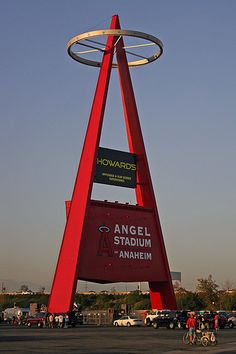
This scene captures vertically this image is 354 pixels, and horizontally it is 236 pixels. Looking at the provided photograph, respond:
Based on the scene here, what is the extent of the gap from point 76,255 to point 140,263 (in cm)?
718

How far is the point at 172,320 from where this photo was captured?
46.7 m

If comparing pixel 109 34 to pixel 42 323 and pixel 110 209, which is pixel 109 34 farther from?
pixel 42 323

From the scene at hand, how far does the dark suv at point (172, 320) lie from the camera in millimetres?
46750

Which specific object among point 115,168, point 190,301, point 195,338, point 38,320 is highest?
point 190,301

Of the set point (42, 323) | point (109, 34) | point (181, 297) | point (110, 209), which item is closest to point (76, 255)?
point (110, 209)

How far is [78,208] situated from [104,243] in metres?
3.57

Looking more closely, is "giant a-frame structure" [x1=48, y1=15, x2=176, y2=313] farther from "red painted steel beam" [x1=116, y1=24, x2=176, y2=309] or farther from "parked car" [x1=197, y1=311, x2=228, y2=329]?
"parked car" [x1=197, y1=311, x2=228, y2=329]

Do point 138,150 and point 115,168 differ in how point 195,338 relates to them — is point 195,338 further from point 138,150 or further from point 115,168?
point 138,150

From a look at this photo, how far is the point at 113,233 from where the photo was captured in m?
50.0

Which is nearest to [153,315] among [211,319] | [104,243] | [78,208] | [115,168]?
[211,319]

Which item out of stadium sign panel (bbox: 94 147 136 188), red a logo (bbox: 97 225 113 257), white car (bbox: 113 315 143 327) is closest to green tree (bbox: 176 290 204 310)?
white car (bbox: 113 315 143 327)

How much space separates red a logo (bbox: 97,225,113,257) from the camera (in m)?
48.9

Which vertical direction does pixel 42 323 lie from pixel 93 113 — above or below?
below

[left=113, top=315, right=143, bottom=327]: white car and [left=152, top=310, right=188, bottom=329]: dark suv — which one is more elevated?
[left=113, top=315, right=143, bottom=327]: white car
